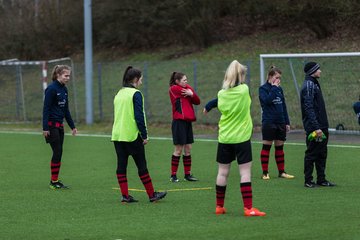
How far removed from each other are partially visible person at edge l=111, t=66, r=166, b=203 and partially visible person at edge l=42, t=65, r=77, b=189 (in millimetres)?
2104

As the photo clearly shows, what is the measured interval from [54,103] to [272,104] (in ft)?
11.9

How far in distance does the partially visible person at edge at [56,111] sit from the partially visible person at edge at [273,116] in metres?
3.30

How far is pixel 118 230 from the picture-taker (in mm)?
9859

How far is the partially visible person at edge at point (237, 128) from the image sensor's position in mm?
10531

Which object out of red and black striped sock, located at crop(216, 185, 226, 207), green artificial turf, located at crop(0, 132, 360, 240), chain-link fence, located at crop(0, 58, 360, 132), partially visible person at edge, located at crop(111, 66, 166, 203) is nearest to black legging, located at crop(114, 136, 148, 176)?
partially visible person at edge, located at crop(111, 66, 166, 203)

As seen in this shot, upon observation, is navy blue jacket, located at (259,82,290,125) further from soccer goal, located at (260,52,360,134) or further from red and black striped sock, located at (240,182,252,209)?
soccer goal, located at (260,52,360,134)

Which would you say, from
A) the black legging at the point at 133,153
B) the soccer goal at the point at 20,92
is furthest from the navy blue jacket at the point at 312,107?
the soccer goal at the point at 20,92

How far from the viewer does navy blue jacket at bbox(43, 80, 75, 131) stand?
1373 cm

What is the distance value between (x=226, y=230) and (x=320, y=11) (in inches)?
915

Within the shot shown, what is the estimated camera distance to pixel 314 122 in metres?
13.0

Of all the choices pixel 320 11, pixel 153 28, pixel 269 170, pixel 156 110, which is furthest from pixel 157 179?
pixel 153 28

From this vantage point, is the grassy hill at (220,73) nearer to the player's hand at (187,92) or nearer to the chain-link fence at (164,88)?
the chain-link fence at (164,88)

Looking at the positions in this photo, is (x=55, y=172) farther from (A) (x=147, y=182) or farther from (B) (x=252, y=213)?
(B) (x=252, y=213)

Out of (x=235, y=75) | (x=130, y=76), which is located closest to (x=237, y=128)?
(x=235, y=75)
